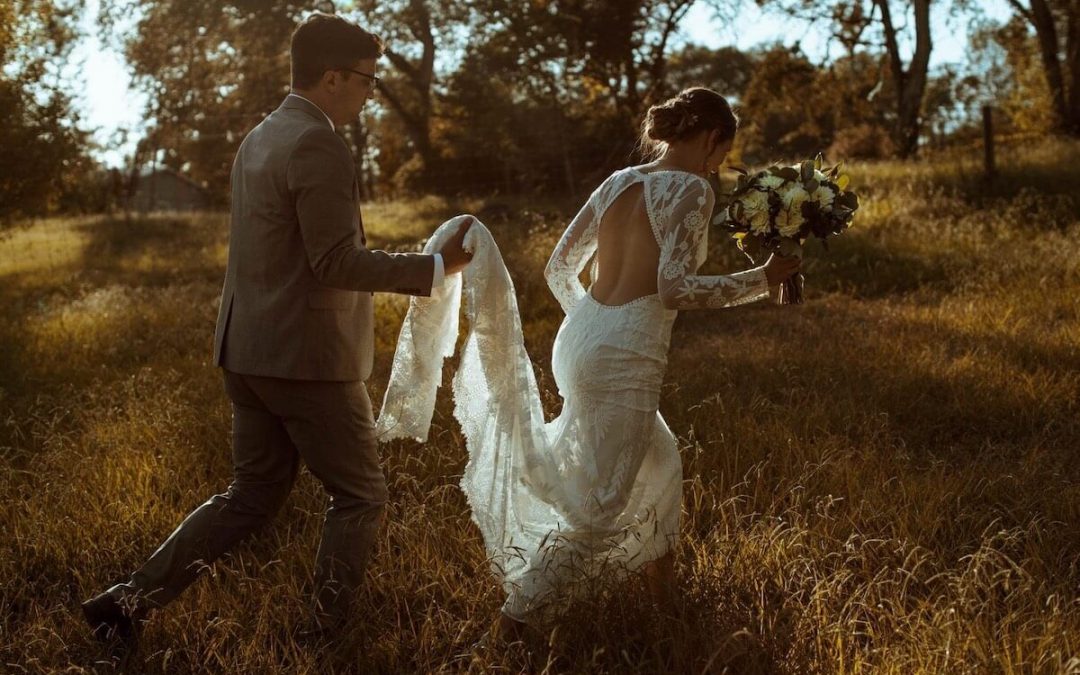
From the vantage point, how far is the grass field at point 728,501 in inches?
134

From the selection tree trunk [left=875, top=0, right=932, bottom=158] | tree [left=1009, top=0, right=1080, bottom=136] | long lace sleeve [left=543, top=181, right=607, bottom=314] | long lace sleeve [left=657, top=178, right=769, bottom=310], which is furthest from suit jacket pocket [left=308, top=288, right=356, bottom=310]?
tree [left=1009, top=0, right=1080, bottom=136]

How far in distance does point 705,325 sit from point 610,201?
19.9 feet

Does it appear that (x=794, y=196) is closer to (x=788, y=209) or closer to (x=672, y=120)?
(x=788, y=209)

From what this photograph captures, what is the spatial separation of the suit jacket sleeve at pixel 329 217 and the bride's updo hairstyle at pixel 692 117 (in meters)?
1.11

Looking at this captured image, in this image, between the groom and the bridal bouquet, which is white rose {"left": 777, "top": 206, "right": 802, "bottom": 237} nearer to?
the bridal bouquet

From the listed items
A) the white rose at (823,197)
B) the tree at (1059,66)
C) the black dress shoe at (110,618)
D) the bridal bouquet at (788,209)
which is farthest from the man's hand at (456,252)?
the tree at (1059,66)

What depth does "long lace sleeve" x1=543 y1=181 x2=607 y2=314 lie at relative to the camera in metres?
3.95

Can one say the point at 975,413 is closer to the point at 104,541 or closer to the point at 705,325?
the point at 705,325

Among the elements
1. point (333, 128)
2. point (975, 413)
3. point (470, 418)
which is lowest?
point (975, 413)

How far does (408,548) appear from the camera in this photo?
424cm

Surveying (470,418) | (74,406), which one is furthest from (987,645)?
(74,406)

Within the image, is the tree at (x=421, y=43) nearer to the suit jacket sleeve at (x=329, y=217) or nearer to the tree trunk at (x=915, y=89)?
the tree trunk at (x=915, y=89)

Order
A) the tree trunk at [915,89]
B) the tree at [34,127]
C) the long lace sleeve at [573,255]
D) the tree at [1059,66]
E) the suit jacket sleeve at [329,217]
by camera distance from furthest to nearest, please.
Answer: the tree at [1059,66]
the tree trunk at [915,89]
the tree at [34,127]
the long lace sleeve at [573,255]
the suit jacket sleeve at [329,217]

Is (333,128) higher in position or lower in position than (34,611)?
higher
